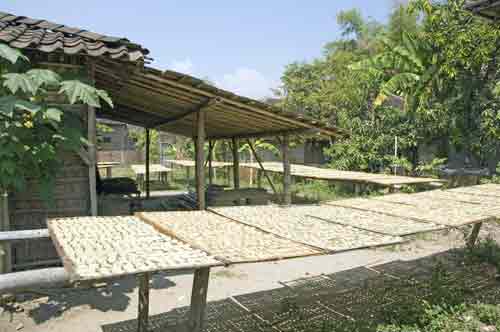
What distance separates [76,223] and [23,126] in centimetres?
139

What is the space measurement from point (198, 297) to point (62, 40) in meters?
3.37

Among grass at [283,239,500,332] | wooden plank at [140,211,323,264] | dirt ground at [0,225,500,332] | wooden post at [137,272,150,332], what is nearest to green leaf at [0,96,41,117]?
wooden plank at [140,211,323,264]

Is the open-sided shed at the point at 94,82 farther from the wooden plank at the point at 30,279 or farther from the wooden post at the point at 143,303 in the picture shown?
the wooden plank at the point at 30,279

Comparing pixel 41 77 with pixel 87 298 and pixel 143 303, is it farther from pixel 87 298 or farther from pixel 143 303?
pixel 87 298

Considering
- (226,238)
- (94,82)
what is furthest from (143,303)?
(94,82)

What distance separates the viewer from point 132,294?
4754 millimetres

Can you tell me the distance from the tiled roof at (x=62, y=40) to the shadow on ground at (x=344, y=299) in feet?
9.54

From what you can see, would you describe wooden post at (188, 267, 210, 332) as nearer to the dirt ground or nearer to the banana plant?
the dirt ground

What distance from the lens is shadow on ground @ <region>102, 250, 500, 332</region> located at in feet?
12.8

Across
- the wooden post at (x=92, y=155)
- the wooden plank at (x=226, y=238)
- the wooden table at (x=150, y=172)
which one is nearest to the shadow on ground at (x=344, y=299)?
the wooden plank at (x=226, y=238)

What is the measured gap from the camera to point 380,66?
14.1 m

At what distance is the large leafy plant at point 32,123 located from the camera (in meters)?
3.64

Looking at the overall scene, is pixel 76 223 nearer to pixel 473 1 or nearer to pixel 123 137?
pixel 473 1

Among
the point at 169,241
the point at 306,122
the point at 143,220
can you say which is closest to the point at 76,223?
the point at 143,220
